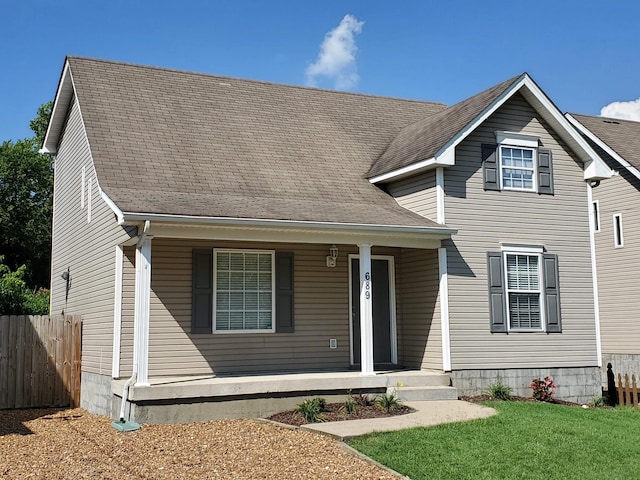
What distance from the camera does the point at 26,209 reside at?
34.6 meters

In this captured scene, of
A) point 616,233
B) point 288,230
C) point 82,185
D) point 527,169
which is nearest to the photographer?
point 288,230

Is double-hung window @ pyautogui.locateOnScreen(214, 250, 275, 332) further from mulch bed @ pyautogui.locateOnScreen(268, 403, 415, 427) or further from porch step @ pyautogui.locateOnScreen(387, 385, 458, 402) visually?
porch step @ pyautogui.locateOnScreen(387, 385, 458, 402)

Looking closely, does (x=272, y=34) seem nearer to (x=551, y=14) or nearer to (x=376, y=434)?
(x=551, y=14)

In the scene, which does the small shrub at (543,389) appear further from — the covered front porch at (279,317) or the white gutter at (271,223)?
the white gutter at (271,223)

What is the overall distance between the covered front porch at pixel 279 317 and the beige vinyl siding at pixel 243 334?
2 centimetres

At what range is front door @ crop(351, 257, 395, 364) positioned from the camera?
13711 millimetres

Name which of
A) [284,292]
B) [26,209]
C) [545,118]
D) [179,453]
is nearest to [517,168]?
[545,118]

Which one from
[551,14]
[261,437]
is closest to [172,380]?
[261,437]

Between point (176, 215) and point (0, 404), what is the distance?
602 cm

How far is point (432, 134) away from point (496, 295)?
11.7 ft

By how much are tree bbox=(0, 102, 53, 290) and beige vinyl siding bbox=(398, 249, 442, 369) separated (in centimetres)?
2396

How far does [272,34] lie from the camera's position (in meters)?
15.0

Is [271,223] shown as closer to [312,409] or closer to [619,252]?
[312,409]

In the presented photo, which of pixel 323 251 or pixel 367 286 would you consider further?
pixel 323 251
